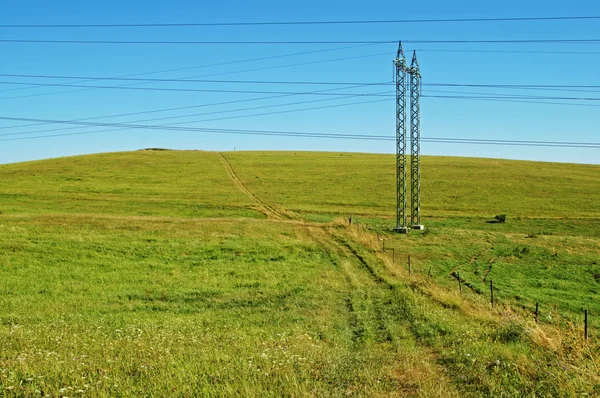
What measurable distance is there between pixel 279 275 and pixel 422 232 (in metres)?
23.6

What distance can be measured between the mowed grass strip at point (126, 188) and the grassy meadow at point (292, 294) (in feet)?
2.09

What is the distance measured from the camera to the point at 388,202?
6569 centimetres

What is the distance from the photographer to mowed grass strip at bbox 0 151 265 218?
56656 millimetres

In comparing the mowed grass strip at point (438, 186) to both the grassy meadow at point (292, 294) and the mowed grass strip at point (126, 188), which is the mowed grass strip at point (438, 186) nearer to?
the grassy meadow at point (292, 294)

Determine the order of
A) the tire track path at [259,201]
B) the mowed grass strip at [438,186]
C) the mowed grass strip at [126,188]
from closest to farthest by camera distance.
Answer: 1. the tire track path at [259,201]
2. the mowed grass strip at [126,188]
3. the mowed grass strip at [438,186]

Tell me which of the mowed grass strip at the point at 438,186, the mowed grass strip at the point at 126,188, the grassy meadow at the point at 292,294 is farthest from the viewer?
the mowed grass strip at the point at 438,186

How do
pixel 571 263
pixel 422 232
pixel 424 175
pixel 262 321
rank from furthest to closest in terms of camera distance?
pixel 424 175
pixel 422 232
pixel 571 263
pixel 262 321

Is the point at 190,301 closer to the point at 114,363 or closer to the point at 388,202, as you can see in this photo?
the point at 114,363

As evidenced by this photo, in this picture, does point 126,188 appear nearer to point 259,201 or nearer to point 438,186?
point 259,201

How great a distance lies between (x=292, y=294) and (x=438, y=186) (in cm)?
5848

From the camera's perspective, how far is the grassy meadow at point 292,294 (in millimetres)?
9680

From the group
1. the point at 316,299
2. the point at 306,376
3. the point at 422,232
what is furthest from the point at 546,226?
the point at 306,376

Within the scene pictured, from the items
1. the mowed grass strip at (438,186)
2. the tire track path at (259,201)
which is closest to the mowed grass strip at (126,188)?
the tire track path at (259,201)

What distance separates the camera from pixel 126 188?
233 ft
